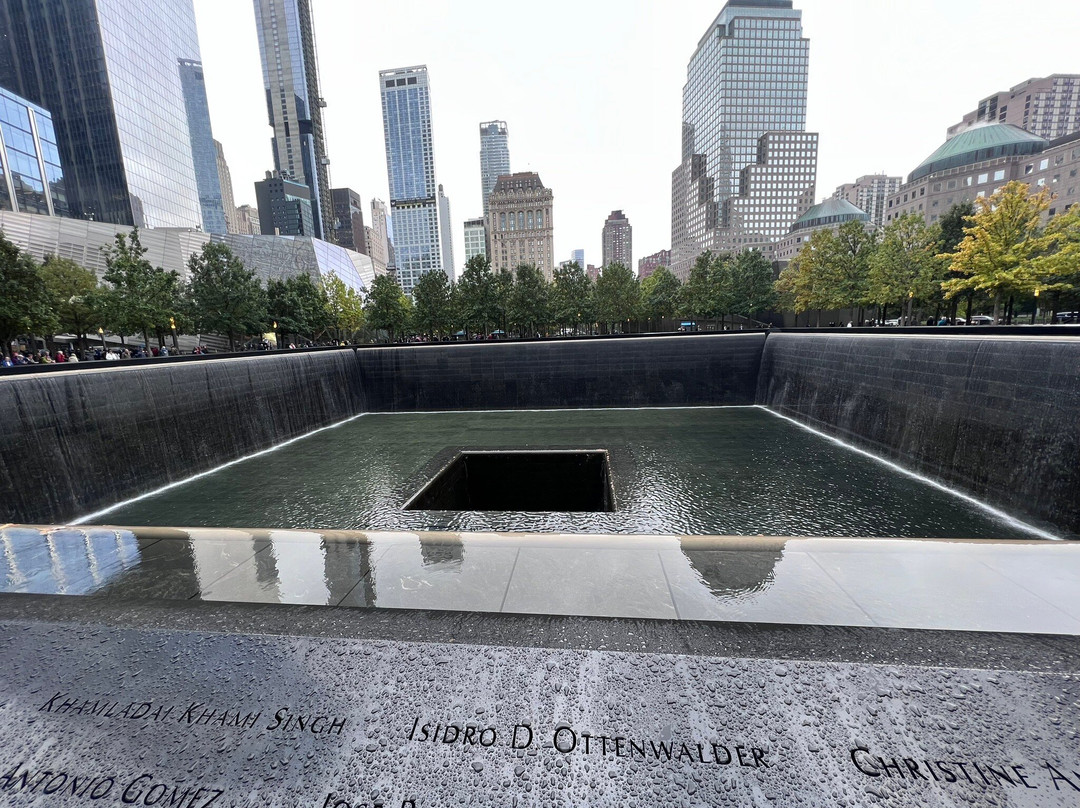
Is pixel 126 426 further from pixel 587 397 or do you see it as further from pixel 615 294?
pixel 615 294

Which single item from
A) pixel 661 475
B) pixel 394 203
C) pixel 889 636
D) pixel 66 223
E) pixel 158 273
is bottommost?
pixel 661 475

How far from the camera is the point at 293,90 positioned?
15375cm

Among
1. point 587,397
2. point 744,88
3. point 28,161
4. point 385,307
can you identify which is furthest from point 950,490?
point 744,88

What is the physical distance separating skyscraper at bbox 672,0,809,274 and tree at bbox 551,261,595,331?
109222 millimetres

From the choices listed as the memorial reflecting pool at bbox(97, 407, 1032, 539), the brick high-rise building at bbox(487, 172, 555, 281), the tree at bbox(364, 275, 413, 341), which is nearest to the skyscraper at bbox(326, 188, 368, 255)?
the brick high-rise building at bbox(487, 172, 555, 281)

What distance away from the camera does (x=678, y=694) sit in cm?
215

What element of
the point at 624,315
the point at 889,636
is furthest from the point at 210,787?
the point at 624,315

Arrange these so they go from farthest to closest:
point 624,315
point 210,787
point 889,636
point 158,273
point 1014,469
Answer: point 624,315, point 158,273, point 1014,469, point 889,636, point 210,787

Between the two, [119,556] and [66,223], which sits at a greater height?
[66,223]

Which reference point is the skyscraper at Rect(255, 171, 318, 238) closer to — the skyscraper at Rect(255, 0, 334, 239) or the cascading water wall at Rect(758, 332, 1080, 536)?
the skyscraper at Rect(255, 0, 334, 239)

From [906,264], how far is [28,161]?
86.2m

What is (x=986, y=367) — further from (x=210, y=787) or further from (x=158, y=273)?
(x=158, y=273)

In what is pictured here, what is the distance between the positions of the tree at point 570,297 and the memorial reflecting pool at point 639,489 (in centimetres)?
2609

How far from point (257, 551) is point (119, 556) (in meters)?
1.23
